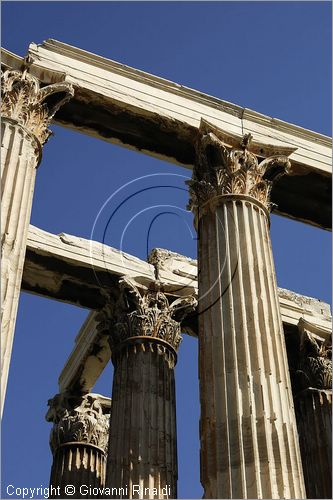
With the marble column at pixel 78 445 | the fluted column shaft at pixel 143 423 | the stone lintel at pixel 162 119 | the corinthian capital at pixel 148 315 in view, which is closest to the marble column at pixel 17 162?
the stone lintel at pixel 162 119

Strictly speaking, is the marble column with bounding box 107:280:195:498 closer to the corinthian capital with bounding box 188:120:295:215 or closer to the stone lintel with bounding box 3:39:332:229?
the stone lintel with bounding box 3:39:332:229

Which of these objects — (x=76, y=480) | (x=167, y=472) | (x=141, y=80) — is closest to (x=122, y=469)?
(x=167, y=472)

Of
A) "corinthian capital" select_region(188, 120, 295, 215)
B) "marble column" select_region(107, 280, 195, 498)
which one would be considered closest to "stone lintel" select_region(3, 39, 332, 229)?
"corinthian capital" select_region(188, 120, 295, 215)

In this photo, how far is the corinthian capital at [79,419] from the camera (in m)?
27.0

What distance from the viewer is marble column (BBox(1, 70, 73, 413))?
14.9 meters

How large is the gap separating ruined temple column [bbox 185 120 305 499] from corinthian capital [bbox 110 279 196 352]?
16.0ft

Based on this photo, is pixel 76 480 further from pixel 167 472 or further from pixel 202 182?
pixel 202 182

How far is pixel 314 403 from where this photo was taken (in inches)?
995

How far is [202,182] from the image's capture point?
2028cm

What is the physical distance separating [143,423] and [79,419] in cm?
592

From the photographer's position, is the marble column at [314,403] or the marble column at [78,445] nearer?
the marble column at [314,403]

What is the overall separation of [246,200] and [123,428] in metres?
6.76

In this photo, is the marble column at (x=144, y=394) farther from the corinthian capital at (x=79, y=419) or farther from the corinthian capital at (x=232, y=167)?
the corinthian capital at (x=232, y=167)

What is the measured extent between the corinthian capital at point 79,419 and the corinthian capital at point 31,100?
453 inches
